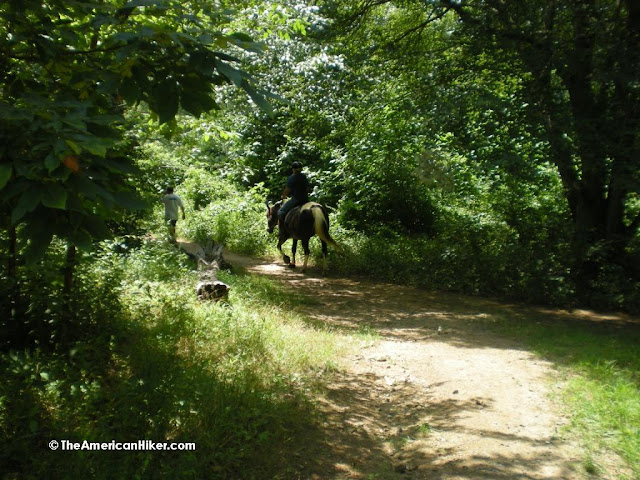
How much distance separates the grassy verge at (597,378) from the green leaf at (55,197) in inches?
165

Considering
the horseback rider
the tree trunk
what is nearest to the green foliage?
the tree trunk

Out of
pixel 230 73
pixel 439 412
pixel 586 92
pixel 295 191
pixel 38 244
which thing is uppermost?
pixel 586 92

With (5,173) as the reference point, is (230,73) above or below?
above

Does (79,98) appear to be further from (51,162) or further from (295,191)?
(295,191)

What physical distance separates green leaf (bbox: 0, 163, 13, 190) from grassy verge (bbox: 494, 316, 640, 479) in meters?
4.47

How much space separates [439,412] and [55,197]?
4213mm

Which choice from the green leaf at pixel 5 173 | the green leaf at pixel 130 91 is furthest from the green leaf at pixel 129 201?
the green leaf at pixel 130 91

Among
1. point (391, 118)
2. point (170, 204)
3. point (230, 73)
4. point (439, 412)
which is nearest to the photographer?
point (230, 73)

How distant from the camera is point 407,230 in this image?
15.0 meters

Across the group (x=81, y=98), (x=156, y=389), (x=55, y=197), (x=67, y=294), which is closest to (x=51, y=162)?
(x=55, y=197)

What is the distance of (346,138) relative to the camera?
16.0 metres

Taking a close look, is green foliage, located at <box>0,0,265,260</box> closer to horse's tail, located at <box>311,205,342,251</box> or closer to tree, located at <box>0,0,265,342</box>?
tree, located at <box>0,0,265,342</box>

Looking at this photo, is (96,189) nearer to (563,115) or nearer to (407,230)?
(563,115)

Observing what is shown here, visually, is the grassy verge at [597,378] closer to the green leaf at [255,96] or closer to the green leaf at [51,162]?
the green leaf at [255,96]
